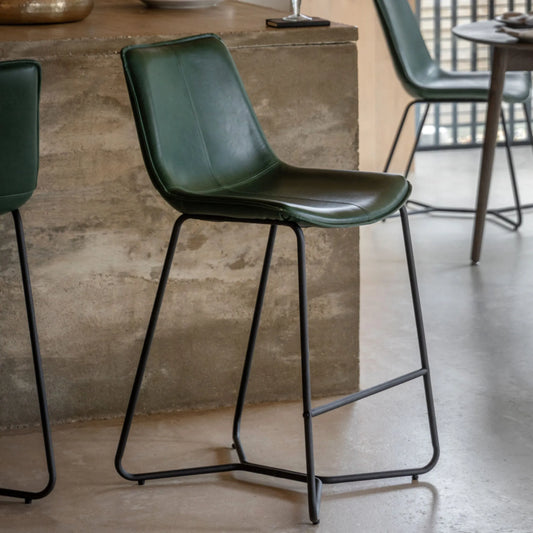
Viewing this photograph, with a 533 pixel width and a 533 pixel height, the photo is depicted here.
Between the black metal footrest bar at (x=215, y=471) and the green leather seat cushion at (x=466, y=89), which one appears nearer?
the black metal footrest bar at (x=215, y=471)

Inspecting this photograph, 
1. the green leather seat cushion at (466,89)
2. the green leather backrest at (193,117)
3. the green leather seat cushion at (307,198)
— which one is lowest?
the green leather seat cushion at (466,89)

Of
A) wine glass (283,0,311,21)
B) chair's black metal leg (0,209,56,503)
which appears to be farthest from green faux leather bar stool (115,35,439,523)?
wine glass (283,0,311,21)

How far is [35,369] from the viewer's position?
2373 mm

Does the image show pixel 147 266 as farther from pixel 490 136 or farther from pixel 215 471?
pixel 490 136

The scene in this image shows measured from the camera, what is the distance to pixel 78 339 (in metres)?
2.78

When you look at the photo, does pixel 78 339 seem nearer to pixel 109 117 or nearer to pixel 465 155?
pixel 109 117

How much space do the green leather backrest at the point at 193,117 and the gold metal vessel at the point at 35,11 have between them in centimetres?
64

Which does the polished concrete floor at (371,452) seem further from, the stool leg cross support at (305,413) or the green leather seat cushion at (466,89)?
the green leather seat cushion at (466,89)

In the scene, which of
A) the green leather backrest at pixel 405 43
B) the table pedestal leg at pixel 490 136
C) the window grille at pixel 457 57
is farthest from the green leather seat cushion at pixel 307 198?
the window grille at pixel 457 57

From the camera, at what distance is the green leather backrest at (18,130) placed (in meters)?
2.11

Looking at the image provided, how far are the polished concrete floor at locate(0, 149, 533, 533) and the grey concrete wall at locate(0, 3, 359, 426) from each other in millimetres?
120

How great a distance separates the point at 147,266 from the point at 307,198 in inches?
25.5

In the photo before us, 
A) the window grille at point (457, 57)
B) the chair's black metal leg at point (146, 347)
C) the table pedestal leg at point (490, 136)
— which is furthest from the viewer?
the window grille at point (457, 57)

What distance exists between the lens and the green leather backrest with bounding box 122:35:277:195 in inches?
87.6
